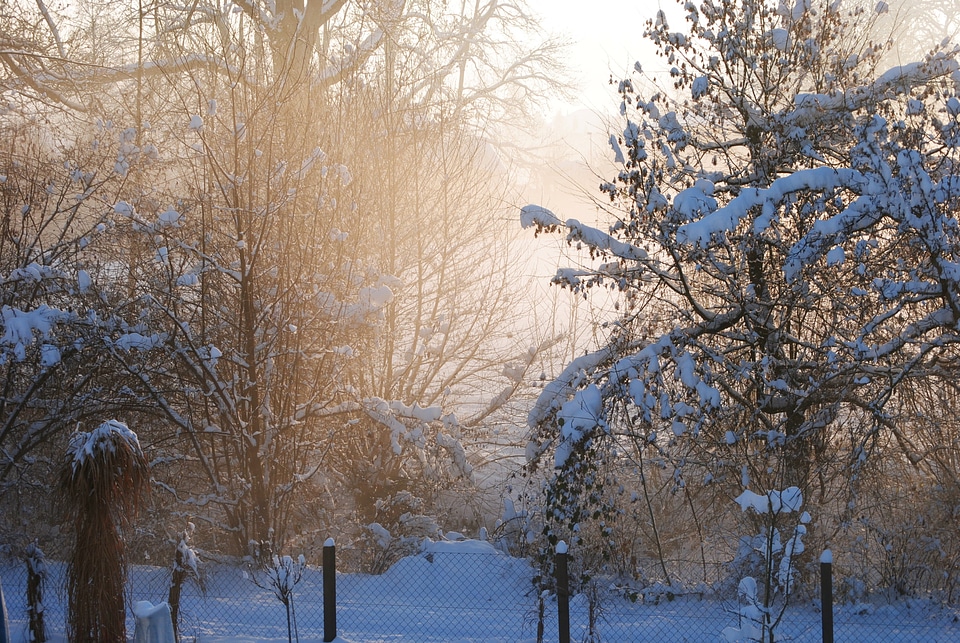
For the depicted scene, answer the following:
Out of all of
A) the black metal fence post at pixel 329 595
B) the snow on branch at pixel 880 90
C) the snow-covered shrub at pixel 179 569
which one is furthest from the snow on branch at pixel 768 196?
the snow-covered shrub at pixel 179 569

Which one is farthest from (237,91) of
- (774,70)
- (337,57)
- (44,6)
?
(774,70)

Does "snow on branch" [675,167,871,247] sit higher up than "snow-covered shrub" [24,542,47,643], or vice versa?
"snow on branch" [675,167,871,247]

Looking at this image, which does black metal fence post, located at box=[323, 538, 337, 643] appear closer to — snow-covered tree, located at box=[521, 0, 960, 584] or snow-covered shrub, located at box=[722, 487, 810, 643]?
snow-covered tree, located at box=[521, 0, 960, 584]

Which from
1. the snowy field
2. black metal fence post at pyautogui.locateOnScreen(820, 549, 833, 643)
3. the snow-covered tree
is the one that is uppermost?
the snow-covered tree

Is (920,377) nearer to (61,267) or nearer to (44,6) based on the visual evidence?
(61,267)

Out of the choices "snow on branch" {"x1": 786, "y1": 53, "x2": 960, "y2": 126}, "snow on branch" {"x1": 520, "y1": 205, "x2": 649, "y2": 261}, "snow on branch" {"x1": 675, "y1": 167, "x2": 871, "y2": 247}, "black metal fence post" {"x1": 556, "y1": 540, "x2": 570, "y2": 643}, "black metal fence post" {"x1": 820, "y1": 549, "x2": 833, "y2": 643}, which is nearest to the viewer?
"black metal fence post" {"x1": 820, "y1": 549, "x2": 833, "y2": 643}

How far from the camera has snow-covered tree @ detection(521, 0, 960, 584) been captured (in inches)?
248

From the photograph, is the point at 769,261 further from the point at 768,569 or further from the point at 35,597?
the point at 35,597

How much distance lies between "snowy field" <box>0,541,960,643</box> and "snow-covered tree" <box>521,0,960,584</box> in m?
1.11

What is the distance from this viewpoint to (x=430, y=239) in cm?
1177

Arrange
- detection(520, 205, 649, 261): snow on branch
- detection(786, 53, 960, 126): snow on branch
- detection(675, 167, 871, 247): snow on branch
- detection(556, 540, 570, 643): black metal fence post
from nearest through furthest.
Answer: detection(556, 540, 570, 643): black metal fence post, detection(675, 167, 871, 247): snow on branch, detection(786, 53, 960, 126): snow on branch, detection(520, 205, 649, 261): snow on branch

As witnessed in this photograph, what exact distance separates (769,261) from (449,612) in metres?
4.56

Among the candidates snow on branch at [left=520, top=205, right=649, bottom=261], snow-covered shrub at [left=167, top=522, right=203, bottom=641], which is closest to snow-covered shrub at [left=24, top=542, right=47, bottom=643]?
snow-covered shrub at [left=167, top=522, right=203, bottom=641]

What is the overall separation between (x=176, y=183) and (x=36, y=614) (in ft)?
19.8
